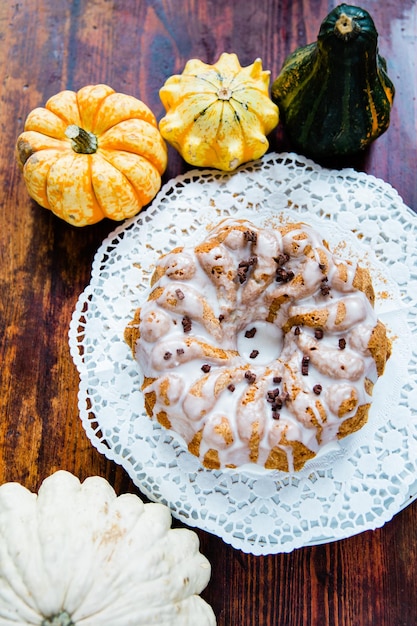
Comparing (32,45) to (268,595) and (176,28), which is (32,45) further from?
(268,595)

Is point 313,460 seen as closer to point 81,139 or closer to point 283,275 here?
point 283,275

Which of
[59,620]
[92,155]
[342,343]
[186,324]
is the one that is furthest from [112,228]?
[59,620]

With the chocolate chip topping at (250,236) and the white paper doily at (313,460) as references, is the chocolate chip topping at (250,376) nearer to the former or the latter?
the white paper doily at (313,460)

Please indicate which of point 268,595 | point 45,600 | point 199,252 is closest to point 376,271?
point 199,252

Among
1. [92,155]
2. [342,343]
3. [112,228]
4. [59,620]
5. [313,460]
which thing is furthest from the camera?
[112,228]

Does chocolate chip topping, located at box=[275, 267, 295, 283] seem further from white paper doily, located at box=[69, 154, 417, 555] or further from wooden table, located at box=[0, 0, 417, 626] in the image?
wooden table, located at box=[0, 0, 417, 626]

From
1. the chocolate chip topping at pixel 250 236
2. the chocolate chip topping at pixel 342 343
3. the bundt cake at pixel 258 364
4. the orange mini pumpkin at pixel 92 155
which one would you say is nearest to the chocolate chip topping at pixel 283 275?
the bundt cake at pixel 258 364
